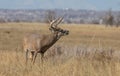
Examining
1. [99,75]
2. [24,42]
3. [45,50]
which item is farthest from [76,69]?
[24,42]

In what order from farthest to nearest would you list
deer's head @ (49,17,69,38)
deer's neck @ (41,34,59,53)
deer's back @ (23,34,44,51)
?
deer's back @ (23,34,44,51) < deer's neck @ (41,34,59,53) < deer's head @ (49,17,69,38)

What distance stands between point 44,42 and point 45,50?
369 mm

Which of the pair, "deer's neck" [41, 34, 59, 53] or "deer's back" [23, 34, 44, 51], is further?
"deer's back" [23, 34, 44, 51]

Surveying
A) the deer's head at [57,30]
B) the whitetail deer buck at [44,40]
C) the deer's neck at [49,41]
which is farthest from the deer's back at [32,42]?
the deer's head at [57,30]

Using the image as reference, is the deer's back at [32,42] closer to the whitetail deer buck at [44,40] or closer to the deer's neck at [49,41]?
the whitetail deer buck at [44,40]

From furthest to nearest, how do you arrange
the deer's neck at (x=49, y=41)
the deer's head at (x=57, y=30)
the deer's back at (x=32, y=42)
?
1. the deer's back at (x=32, y=42)
2. the deer's neck at (x=49, y=41)
3. the deer's head at (x=57, y=30)

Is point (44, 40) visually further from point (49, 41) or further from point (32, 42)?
point (32, 42)

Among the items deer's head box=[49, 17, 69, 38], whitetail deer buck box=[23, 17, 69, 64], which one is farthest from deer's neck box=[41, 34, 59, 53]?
deer's head box=[49, 17, 69, 38]

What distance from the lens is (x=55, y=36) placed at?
17469mm

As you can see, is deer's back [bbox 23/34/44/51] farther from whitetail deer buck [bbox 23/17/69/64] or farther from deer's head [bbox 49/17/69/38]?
deer's head [bbox 49/17/69/38]

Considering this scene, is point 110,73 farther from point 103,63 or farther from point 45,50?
point 45,50

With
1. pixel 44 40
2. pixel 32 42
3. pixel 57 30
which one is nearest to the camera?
pixel 57 30

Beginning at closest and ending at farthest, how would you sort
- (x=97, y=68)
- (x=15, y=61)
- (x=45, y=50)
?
(x=97, y=68) → (x=15, y=61) → (x=45, y=50)

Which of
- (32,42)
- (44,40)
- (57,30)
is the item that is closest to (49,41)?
(44,40)
